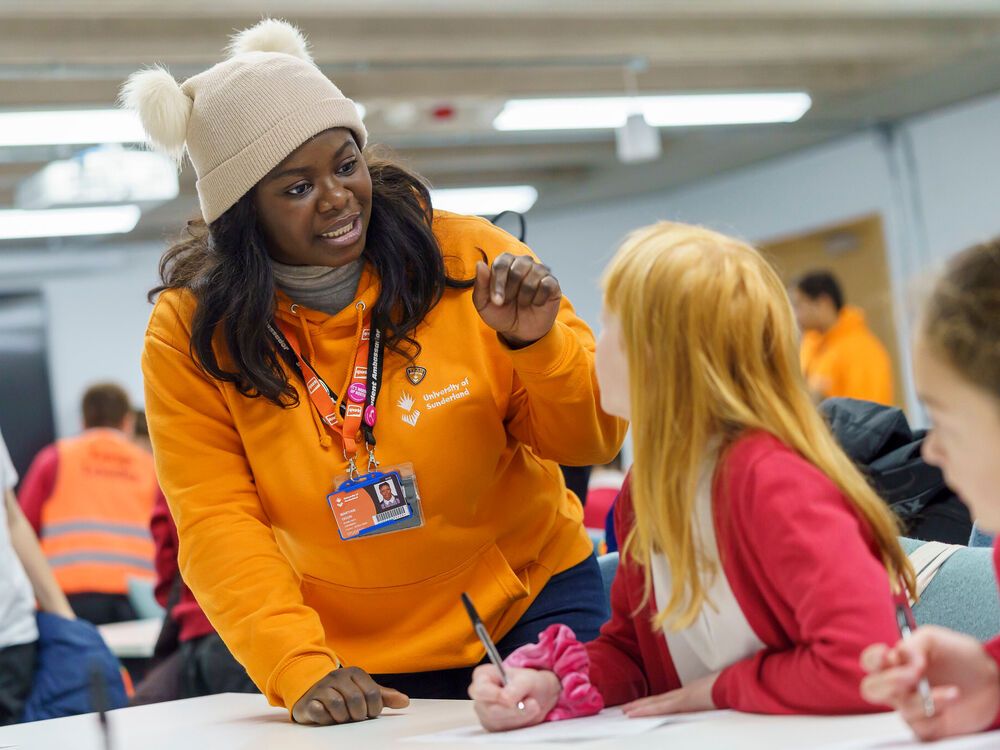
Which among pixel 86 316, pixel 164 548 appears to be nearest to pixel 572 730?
pixel 164 548

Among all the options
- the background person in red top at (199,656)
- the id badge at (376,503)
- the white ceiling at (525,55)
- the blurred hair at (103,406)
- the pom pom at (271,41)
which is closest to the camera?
the id badge at (376,503)

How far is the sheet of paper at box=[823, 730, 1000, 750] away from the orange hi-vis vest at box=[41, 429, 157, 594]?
15.1 feet

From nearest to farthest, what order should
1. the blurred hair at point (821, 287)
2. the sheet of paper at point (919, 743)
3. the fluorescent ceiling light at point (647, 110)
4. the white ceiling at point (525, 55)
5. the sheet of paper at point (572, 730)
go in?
the sheet of paper at point (919, 743) < the sheet of paper at point (572, 730) < the white ceiling at point (525, 55) < the blurred hair at point (821, 287) < the fluorescent ceiling light at point (647, 110)

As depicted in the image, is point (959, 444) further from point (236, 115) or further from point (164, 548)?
point (164, 548)

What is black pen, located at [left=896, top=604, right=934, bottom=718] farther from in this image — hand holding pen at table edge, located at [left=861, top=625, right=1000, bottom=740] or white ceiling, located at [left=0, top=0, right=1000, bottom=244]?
white ceiling, located at [left=0, top=0, right=1000, bottom=244]

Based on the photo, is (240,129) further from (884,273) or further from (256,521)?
(884,273)

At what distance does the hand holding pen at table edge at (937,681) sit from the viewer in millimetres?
1077

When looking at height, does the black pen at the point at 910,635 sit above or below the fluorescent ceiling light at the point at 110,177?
below

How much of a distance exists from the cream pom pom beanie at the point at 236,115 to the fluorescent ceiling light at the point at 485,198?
315 inches

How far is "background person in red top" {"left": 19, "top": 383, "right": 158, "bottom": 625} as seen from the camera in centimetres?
530

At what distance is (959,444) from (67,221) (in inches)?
350

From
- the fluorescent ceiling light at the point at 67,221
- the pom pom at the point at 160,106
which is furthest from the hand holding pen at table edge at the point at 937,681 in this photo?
the fluorescent ceiling light at the point at 67,221

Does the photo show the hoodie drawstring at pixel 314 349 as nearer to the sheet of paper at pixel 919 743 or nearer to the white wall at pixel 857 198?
the sheet of paper at pixel 919 743

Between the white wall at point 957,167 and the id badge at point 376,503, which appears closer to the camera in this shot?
the id badge at point 376,503
